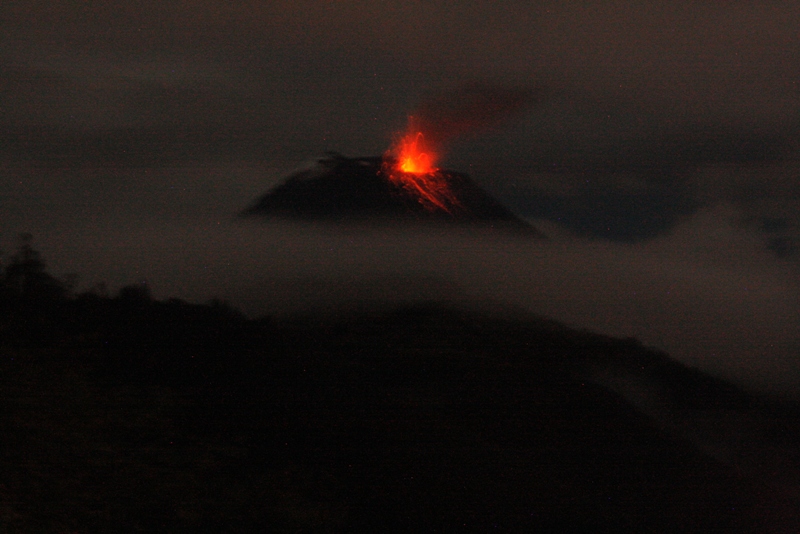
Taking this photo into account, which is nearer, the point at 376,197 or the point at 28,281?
the point at 28,281

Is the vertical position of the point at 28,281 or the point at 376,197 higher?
the point at 376,197

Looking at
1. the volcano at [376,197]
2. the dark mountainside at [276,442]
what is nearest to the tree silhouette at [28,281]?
the dark mountainside at [276,442]

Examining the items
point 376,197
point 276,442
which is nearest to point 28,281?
point 276,442

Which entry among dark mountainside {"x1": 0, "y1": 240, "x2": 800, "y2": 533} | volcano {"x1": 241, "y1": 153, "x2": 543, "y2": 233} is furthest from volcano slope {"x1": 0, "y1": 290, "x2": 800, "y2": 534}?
volcano {"x1": 241, "y1": 153, "x2": 543, "y2": 233}

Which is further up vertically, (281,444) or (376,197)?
(376,197)

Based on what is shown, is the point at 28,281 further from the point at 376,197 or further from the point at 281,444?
the point at 376,197

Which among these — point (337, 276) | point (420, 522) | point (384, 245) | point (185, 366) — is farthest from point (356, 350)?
point (384, 245)

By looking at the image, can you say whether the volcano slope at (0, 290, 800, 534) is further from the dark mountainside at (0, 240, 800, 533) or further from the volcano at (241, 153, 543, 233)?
the volcano at (241, 153, 543, 233)

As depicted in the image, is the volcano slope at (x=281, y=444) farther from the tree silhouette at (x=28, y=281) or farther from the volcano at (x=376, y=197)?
the volcano at (x=376, y=197)
